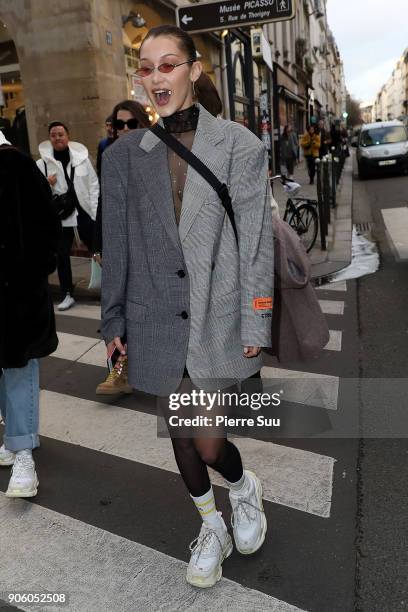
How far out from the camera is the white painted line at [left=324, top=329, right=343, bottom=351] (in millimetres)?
4590

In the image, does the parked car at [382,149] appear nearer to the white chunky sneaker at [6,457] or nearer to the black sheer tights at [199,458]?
the white chunky sneaker at [6,457]

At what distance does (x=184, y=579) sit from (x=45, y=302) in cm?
143

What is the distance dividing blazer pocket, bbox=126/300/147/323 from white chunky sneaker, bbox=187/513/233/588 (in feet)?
2.83

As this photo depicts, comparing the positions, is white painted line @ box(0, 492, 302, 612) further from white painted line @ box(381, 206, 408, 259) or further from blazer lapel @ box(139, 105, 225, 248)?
white painted line @ box(381, 206, 408, 259)

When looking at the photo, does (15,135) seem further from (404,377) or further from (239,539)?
(239,539)

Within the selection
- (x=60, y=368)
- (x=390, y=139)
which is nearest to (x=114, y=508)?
(x=60, y=368)

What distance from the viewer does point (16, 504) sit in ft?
9.04

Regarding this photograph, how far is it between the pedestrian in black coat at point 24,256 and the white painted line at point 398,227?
6073 millimetres

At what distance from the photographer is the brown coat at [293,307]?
262 centimetres

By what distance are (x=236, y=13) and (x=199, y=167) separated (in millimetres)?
6184

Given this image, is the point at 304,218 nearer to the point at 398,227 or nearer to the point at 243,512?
the point at 398,227

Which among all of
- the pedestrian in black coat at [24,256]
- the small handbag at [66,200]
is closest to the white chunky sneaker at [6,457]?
the pedestrian in black coat at [24,256]

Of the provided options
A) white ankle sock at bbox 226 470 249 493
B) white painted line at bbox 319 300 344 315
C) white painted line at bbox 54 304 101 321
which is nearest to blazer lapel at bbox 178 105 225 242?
white ankle sock at bbox 226 470 249 493

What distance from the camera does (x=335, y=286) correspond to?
6.52m
